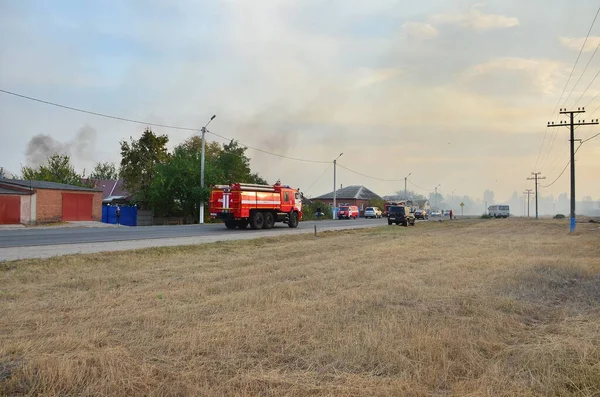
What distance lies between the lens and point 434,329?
5930mm

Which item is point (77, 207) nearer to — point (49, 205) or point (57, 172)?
point (49, 205)

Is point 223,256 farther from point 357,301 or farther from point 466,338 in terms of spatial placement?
point 466,338

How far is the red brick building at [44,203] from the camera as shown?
114 ft

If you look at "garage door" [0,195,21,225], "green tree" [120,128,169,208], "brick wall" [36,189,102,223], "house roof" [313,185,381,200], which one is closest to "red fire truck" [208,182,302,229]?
"brick wall" [36,189,102,223]

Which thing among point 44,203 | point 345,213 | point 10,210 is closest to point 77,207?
point 44,203

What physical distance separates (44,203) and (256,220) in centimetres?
1846

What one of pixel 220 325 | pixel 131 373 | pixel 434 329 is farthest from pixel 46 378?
pixel 434 329

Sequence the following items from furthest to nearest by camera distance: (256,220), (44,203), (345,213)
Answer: (345,213)
(44,203)
(256,220)

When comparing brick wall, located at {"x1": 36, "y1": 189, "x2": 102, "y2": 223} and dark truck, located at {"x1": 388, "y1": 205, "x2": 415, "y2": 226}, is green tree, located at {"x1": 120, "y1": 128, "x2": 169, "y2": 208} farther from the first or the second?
dark truck, located at {"x1": 388, "y1": 205, "x2": 415, "y2": 226}

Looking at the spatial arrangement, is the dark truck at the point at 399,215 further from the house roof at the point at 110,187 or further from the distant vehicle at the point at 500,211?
the distant vehicle at the point at 500,211

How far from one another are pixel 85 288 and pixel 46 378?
5.63 metres

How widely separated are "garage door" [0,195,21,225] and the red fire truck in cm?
1614

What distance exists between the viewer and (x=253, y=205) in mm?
30688

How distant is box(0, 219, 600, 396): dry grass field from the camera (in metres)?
4.25
